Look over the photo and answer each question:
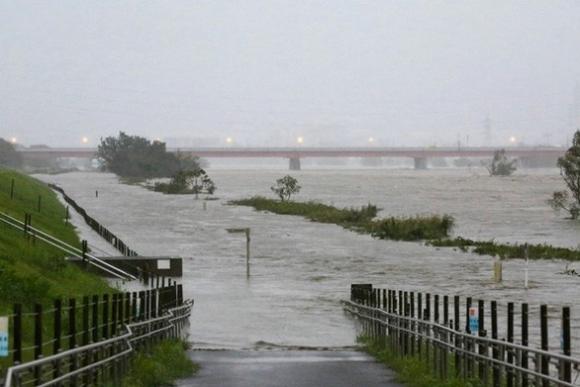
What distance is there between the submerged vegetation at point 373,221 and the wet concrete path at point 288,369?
55875mm

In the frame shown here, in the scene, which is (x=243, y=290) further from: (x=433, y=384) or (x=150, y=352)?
(x=433, y=384)

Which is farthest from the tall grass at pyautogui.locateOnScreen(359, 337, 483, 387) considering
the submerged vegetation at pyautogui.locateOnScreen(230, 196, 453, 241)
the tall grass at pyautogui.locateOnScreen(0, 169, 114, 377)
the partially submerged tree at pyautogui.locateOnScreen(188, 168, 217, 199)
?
the partially submerged tree at pyautogui.locateOnScreen(188, 168, 217, 199)

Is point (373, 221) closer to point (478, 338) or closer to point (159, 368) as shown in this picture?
point (159, 368)

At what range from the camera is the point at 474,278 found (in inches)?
2009

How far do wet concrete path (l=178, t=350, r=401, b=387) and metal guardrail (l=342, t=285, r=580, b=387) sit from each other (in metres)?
0.66

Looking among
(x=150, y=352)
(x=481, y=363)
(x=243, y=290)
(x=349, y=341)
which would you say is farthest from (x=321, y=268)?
(x=481, y=363)

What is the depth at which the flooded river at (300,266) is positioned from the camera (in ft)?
108

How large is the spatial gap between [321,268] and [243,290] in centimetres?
1244

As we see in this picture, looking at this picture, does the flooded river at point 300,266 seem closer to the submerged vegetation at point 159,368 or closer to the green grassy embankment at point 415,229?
the green grassy embankment at point 415,229

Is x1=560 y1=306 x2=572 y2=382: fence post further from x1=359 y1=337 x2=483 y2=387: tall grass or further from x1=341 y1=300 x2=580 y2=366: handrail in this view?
x1=359 y1=337 x2=483 y2=387: tall grass

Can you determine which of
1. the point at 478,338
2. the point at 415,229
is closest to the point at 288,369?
the point at 478,338

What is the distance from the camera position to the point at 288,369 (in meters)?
18.6

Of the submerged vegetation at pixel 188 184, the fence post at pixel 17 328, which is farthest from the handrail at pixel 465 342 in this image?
the submerged vegetation at pixel 188 184

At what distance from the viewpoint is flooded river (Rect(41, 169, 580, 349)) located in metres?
32.9
